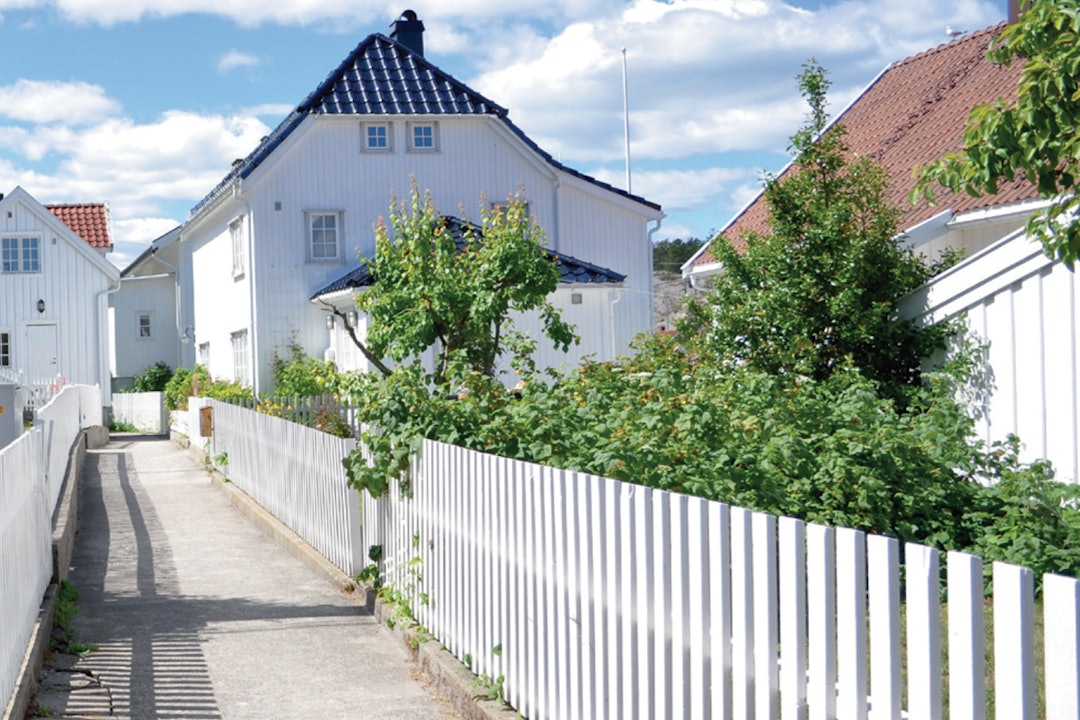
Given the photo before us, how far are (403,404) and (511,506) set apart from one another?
102 inches

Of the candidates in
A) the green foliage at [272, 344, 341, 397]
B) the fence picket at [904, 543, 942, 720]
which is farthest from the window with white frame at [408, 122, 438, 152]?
the fence picket at [904, 543, 942, 720]

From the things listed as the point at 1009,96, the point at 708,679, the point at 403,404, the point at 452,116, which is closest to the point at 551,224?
the point at 452,116

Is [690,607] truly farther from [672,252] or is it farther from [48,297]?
[672,252]

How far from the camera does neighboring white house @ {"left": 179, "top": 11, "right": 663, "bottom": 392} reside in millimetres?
27547

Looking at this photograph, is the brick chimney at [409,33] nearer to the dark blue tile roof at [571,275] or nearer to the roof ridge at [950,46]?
the dark blue tile roof at [571,275]

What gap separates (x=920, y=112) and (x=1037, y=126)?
40.6 ft

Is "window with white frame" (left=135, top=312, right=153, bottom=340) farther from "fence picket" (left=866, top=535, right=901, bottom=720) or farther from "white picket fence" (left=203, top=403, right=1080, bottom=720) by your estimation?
"fence picket" (left=866, top=535, right=901, bottom=720)

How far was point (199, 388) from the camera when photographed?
3122cm

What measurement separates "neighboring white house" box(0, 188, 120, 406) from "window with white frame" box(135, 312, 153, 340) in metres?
9.94

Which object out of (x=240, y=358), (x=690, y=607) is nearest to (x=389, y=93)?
(x=240, y=358)

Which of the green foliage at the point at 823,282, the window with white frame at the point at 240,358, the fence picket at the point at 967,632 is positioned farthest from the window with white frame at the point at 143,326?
the fence picket at the point at 967,632

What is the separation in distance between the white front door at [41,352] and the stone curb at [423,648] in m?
23.2

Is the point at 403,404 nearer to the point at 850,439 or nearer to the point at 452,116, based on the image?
the point at 850,439

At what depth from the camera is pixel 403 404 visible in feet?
28.9
